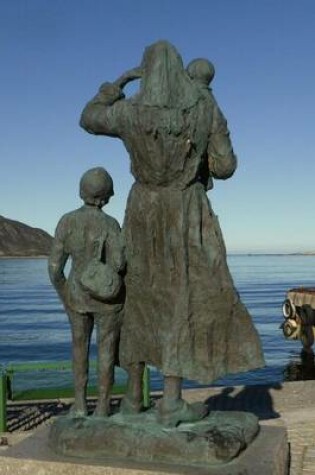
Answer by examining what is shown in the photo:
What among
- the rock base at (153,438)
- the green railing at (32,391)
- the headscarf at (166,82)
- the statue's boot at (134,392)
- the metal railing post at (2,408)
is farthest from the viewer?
the green railing at (32,391)

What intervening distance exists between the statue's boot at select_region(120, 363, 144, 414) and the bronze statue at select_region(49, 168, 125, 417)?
0.19m

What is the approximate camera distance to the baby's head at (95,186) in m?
5.77

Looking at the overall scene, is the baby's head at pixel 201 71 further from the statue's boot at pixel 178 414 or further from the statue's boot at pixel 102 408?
the statue's boot at pixel 102 408

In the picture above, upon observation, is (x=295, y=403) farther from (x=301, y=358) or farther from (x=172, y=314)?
(x=301, y=358)

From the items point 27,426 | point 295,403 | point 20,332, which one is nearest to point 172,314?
point 27,426

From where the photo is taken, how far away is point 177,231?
18.8 ft

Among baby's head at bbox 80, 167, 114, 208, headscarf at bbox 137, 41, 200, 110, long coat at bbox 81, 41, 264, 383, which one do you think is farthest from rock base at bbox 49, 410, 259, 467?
headscarf at bbox 137, 41, 200, 110

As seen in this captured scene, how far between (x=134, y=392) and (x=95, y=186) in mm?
1796

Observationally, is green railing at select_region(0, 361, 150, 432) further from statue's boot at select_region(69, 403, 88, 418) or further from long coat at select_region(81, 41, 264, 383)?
long coat at select_region(81, 41, 264, 383)

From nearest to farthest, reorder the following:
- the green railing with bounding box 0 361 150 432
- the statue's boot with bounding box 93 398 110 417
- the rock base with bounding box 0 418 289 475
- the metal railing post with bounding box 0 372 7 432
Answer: the rock base with bounding box 0 418 289 475
the statue's boot with bounding box 93 398 110 417
the metal railing post with bounding box 0 372 7 432
the green railing with bounding box 0 361 150 432

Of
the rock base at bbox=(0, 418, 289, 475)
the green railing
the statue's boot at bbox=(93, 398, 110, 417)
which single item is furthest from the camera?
the green railing

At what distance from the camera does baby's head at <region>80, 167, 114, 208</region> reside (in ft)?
18.9

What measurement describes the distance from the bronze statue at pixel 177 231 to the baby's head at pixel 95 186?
243mm

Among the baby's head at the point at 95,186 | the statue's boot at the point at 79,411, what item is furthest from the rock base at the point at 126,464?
the baby's head at the point at 95,186
